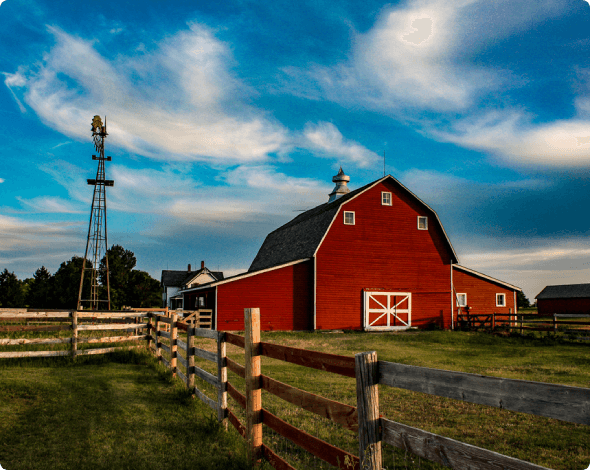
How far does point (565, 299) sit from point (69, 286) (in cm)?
6618

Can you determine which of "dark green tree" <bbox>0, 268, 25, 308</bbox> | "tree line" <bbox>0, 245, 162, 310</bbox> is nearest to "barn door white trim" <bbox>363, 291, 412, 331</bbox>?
"tree line" <bbox>0, 245, 162, 310</bbox>

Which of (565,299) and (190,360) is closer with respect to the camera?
(190,360)

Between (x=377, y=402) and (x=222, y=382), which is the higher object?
(x=377, y=402)

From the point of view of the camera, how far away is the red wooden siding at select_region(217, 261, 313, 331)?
2528cm

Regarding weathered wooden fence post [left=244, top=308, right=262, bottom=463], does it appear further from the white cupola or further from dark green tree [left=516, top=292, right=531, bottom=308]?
dark green tree [left=516, top=292, right=531, bottom=308]

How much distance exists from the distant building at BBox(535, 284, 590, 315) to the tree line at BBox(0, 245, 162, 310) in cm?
5519

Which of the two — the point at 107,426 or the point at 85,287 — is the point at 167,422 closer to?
the point at 107,426

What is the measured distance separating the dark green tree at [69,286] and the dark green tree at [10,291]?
24.2ft

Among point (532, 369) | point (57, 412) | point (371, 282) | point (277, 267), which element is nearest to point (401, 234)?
point (371, 282)

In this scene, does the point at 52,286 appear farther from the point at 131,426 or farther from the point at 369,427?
the point at 369,427

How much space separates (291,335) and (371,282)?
6.42 metres

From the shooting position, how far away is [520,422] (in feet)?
24.7

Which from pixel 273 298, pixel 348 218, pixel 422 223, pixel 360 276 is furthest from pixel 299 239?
pixel 422 223

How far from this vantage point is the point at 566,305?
57.2m
